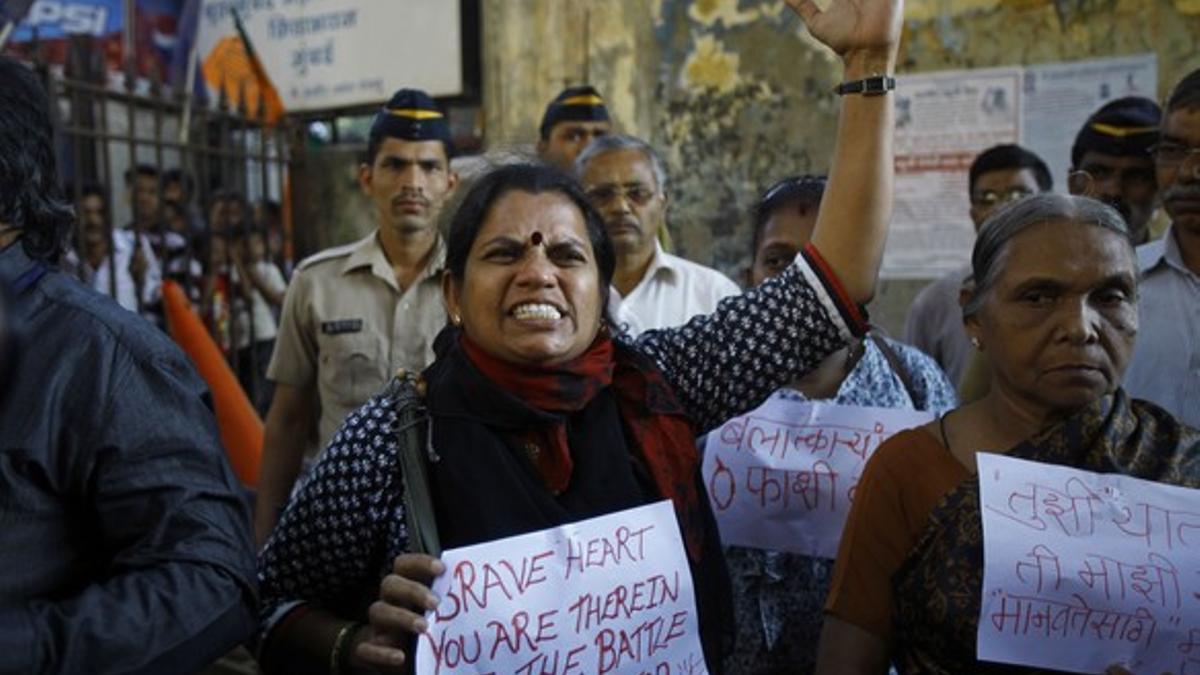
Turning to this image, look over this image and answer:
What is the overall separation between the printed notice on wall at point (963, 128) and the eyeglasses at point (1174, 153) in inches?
106

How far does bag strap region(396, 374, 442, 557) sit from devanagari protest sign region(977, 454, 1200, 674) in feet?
2.83

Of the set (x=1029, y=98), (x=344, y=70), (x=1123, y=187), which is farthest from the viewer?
(x=344, y=70)

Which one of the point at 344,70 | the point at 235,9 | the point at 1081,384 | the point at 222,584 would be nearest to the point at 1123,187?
the point at 1081,384

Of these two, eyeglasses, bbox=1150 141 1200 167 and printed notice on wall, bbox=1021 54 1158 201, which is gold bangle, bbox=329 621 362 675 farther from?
printed notice on wall, bbox=1021 54 1158 201

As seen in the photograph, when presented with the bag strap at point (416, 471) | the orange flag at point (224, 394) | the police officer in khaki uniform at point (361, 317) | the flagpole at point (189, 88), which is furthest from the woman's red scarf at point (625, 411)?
the flagpole at point (189, 88)

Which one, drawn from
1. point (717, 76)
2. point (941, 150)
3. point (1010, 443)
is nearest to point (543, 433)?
point (1010, 443)

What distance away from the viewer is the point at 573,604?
186cm

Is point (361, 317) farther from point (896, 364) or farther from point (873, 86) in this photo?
point (873, 86)

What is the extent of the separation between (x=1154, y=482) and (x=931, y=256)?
396 centimetres

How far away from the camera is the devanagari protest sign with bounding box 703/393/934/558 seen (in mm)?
2537

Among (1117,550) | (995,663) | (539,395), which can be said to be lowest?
(995,663)

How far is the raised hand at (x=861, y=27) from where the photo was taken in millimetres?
2027

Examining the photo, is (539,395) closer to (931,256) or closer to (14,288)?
(14,288)

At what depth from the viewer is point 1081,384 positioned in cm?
197
